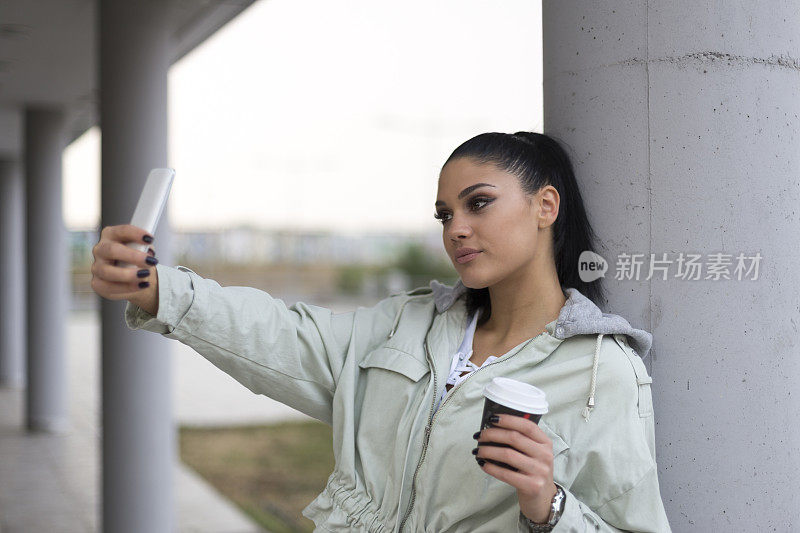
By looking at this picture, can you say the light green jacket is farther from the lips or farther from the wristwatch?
the lips

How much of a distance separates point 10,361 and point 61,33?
23.2ft

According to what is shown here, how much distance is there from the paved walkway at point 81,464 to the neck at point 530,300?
436 centimetres

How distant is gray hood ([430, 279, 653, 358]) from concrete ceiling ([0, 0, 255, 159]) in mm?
3808

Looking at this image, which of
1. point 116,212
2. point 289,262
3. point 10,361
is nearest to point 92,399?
point 10,361

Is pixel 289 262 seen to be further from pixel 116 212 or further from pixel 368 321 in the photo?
pixel 368 321

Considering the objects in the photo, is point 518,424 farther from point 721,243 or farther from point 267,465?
point 267,465

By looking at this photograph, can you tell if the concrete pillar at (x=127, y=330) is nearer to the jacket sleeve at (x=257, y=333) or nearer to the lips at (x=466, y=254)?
the jacket sleeve at (x=257, y=333)

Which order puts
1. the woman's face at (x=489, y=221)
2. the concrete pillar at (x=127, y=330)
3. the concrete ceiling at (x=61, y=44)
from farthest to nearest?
the concrete ceiling at (x=61, y=44)
the concrete pillar at (x=127, y=330)
the woman's face at (x=489, y=221)

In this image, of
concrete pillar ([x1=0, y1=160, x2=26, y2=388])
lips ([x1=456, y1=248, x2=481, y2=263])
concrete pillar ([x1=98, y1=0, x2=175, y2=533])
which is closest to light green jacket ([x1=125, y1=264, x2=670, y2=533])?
lips ([x1=456, y1=248, x2=481, y2=263])

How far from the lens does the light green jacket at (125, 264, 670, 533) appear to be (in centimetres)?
162

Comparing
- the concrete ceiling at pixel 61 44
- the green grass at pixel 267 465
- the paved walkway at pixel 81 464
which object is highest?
the concrete ceiling at pixel 61 44

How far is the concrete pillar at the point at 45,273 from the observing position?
348 inches

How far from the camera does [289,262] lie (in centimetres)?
3262

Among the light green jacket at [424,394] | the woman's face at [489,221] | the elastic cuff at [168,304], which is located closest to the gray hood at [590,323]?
the light green jacket at [424,394]
